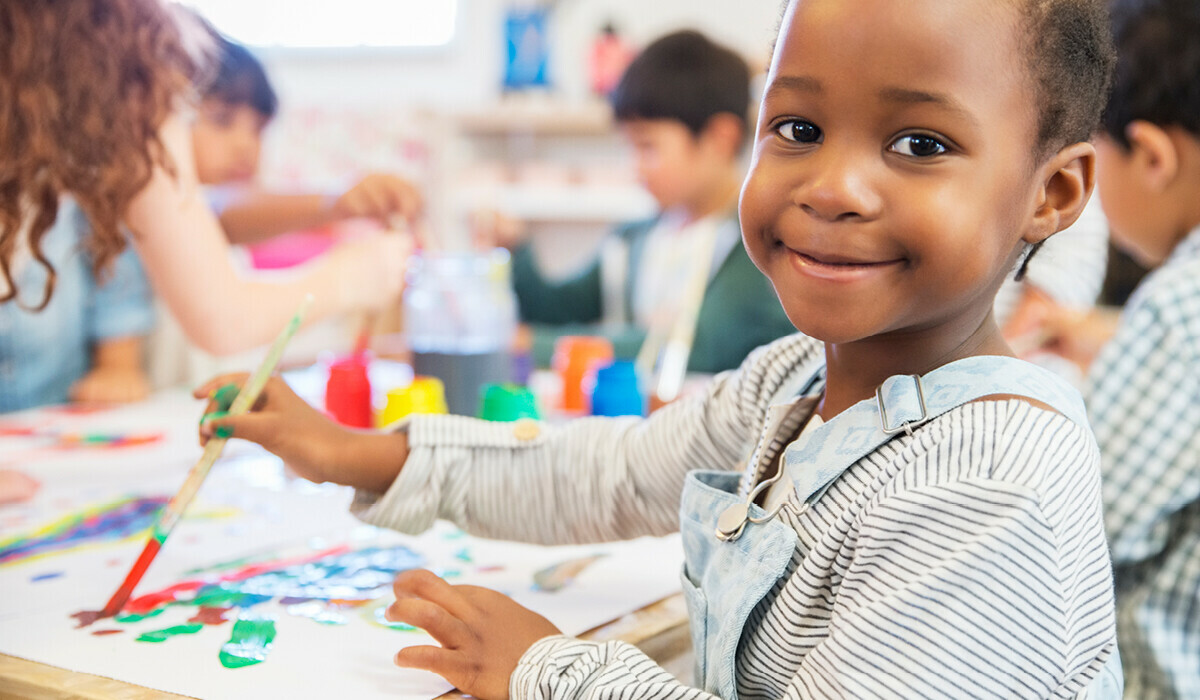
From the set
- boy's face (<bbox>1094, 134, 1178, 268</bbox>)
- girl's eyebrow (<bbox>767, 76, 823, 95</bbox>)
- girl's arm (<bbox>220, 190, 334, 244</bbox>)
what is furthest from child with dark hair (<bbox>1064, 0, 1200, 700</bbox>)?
girl's arm (<bbox>220, 190, 334, 244</bbox>)

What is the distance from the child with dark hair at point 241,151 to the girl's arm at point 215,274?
0.50 ft

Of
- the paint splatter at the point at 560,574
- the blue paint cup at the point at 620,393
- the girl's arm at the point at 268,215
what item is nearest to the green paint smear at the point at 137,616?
the paint splatter at the point at 560,574

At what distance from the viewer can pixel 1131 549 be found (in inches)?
34.5

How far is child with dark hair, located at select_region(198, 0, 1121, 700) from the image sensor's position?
0.48m

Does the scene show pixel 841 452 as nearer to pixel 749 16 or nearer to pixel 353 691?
pixel 353 691

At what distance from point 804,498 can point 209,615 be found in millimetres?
393

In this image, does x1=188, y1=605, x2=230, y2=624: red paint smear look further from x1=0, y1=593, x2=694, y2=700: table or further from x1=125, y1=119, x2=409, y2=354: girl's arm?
x1=125, y1=119, x2=409, y2=354: girl's arm

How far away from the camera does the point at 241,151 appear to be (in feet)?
6.15

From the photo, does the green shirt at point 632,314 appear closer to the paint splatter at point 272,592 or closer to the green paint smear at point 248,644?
the paint splatter at point 272,592

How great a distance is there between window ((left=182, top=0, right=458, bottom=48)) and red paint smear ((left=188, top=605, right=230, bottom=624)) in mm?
2882

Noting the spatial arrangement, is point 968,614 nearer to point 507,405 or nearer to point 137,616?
point 137,616

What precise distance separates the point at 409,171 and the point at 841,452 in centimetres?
259

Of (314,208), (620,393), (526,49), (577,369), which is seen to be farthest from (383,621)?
A: (526,49)

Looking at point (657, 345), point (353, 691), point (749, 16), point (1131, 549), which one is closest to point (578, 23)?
point (749, 16)
